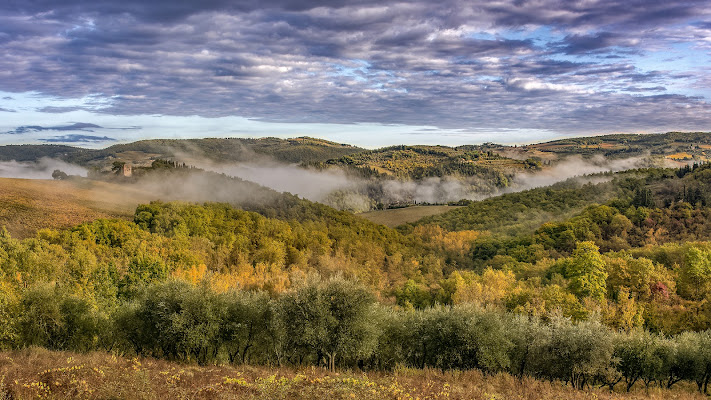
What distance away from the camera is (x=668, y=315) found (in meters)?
67.8

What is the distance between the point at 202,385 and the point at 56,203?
117890 mm

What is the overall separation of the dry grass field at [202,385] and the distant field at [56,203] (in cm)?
8029

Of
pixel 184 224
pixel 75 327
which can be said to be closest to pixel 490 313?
pixel 75 327

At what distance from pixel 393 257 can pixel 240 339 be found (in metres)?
111

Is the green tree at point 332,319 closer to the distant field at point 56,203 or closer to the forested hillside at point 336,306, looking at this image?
the forested hillside at point 336,306

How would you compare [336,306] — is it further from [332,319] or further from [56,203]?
[56,203]

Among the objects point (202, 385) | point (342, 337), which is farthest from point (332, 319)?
point (202, 385)

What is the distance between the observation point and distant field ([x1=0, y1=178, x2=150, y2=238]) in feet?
347

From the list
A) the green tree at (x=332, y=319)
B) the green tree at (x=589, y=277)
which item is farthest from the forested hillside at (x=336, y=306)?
the green tree at (x=589, y=277)

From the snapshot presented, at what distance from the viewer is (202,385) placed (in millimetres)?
29844

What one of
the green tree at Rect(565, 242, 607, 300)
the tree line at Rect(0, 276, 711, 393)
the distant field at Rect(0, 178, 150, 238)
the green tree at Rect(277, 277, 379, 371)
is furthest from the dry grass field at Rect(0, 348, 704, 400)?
the distant field at Rect(0, 178, 150, 238)

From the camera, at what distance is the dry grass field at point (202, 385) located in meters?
26.3

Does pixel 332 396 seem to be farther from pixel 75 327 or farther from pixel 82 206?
pixel 82 206

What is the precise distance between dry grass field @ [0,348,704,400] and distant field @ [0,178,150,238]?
80.3 meters
